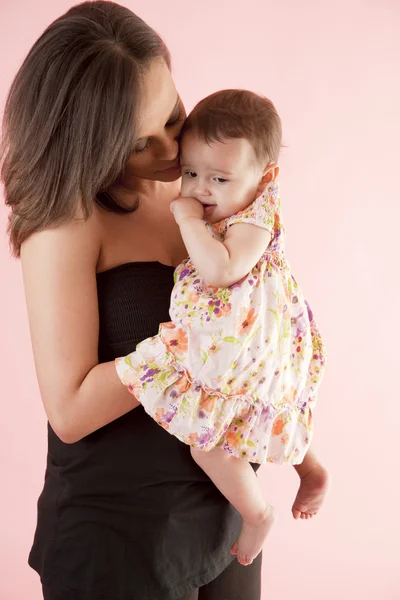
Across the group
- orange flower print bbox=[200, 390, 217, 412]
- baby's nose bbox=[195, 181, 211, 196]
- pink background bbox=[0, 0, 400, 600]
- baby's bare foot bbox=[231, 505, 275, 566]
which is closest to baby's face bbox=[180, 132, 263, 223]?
baby's nose bbox=[195, 181, 211, 196]

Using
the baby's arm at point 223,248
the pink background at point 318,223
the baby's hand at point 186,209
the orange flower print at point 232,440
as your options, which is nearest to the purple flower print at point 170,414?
the orange flower print at point 232,440

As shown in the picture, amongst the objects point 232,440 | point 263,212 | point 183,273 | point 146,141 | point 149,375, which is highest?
point 146,141

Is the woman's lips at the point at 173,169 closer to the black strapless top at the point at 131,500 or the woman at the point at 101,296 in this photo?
the woman at the point at 101,296

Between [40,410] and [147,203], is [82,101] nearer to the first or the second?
[147,203]

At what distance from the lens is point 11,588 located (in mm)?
2844

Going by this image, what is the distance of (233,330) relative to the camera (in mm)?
1280

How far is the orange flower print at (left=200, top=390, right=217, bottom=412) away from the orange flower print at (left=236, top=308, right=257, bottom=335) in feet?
0.38

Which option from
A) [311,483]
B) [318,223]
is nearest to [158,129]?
[311,483]

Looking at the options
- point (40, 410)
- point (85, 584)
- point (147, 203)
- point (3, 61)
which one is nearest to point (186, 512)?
point (85, 584)

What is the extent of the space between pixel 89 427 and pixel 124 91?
0.56m

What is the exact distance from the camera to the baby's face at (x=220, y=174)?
Result: 1.37 m

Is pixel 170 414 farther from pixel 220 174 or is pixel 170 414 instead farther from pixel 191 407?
pixel 220 174

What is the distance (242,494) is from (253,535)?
0.36ft

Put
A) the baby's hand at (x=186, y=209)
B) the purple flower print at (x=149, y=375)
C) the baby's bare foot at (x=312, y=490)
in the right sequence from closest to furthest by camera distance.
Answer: the purple flower print at (x=149, y=375)
the baby's hand at (x=186, y=209)
the baby's bare foot at (x=312, y=490)
